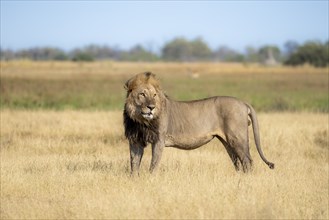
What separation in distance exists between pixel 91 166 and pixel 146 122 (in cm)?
196

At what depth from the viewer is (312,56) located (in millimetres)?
65625

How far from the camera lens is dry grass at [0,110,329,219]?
7750mm

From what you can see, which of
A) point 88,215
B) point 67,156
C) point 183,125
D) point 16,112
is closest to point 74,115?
point 16,112

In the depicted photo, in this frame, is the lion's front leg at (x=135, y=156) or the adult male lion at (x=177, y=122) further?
the lion's front leg at (x=135, y=156)

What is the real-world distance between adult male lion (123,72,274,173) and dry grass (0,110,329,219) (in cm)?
43

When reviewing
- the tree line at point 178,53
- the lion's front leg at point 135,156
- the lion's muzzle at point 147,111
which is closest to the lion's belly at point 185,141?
the lion's front leg at point 135,156

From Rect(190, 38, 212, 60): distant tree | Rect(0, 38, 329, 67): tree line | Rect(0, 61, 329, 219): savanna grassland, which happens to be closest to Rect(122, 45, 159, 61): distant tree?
Rect(0, 38, 329, 67): tree line

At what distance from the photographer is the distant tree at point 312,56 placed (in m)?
63.3

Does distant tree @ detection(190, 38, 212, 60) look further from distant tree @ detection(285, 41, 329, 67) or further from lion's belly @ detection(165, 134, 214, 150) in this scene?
lion's belly @ detection(165, 134, 214, 150)

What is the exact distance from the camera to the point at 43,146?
1377 cm

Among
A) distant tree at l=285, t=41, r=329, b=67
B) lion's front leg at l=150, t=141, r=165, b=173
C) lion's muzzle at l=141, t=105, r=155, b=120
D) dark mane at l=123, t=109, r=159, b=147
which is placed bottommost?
distant tree at l=285, t=41, r=329, b=67

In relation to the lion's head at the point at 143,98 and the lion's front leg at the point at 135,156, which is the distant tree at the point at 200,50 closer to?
the lion's front leg at the point at 135,156

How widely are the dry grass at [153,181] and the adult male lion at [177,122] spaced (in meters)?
0.43

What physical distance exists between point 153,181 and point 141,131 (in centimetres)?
86
